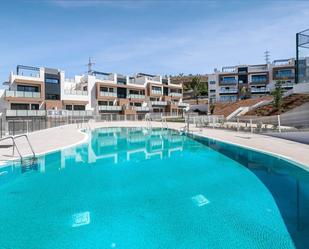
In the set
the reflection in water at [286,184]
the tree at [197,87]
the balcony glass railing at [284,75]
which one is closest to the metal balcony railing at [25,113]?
the reflection in water at [286,184]

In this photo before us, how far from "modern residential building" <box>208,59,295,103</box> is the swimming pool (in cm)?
5361

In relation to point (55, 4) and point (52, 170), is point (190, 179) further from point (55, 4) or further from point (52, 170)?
point (55, 4)

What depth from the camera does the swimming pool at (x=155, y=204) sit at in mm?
5176

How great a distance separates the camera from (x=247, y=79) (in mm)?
66562

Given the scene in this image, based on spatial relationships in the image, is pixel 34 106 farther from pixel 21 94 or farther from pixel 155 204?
pixel 155 204

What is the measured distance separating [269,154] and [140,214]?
850 cm

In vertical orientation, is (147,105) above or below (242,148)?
above

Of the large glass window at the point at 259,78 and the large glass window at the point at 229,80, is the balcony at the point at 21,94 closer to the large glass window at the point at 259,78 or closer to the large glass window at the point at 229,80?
the large glass window at the point at 229,80

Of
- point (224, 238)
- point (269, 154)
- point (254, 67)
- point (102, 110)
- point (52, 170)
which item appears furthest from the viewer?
point (254, 67)

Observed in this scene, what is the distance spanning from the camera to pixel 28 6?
1595 centimetres

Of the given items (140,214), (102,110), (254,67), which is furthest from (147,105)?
(140,214)

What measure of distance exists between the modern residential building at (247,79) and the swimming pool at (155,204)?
53611 millimetres

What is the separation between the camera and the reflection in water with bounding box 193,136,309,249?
556cm

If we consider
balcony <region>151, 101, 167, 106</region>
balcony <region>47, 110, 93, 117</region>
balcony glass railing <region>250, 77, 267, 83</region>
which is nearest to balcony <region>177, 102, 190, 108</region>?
balcony <region>151, 101, 167, 106</region>
